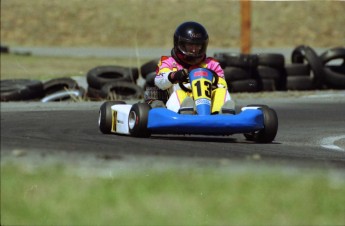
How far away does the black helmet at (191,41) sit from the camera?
8328 mm

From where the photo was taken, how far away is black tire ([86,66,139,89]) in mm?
13531

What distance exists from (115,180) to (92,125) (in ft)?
16.0

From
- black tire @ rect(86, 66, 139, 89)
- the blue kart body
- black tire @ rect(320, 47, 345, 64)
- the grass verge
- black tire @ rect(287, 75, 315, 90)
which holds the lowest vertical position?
the grass verge

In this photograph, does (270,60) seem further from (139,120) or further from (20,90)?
(139,120)

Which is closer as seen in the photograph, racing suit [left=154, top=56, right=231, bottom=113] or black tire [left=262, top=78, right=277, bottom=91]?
racing suit [left=154, top=56, right=231, bottom=113]

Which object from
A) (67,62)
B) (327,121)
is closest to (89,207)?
(327,121)

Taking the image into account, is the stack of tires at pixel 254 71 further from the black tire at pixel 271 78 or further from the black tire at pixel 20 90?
the black tire at pixel 20 90

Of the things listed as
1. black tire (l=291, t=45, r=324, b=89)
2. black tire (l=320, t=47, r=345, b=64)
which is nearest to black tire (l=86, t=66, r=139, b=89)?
black tire (l=291, t=45, r=324, b=89)

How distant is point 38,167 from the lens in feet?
17.9

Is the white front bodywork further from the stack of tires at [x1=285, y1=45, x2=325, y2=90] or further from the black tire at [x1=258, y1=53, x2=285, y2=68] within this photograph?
the stack of tires at [x1=285, y1=45, x2=325, y2=90]

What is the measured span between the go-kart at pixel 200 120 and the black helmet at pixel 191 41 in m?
0.20

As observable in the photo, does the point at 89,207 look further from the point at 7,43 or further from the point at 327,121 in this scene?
the point at 7,43

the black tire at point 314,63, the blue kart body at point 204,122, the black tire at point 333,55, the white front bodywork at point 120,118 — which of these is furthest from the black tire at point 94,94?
the blue kart body at point 204,122

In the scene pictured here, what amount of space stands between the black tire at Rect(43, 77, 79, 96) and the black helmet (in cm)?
541
